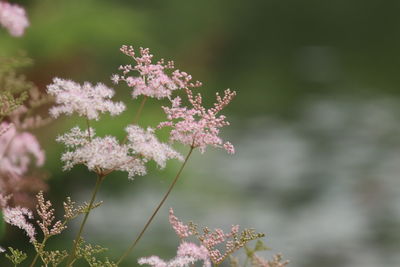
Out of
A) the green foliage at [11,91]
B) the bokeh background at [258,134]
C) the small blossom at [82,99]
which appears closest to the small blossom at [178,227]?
the small blossom at [82,99]

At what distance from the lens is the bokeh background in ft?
20.9

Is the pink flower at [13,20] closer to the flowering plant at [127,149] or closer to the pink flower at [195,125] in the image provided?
the flowering plant at [127,149]

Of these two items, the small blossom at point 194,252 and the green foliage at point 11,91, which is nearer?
the small blossom at point 194,252

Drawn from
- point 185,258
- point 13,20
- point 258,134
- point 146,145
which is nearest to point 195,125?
point 146,145

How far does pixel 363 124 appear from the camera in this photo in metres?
11.0

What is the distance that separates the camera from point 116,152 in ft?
3.27

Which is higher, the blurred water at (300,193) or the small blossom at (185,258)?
the blurred water at (300,193)

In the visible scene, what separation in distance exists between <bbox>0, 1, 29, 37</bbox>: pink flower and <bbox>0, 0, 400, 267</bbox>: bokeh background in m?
3.27

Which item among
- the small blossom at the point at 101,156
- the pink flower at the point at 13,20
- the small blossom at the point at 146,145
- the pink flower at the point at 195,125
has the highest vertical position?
the pink flower at the point at 13,20

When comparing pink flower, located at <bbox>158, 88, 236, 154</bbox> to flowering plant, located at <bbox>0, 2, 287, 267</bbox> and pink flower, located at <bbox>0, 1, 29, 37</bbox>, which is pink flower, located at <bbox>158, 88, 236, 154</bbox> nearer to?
flowering plant, located at <bbox>0, 2, 287, 267</bbox>

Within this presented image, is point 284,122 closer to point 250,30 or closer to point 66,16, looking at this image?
point 66,16

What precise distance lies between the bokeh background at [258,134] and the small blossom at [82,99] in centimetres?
395

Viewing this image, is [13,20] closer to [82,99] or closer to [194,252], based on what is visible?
[82,99]

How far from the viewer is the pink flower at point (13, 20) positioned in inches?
64.5
